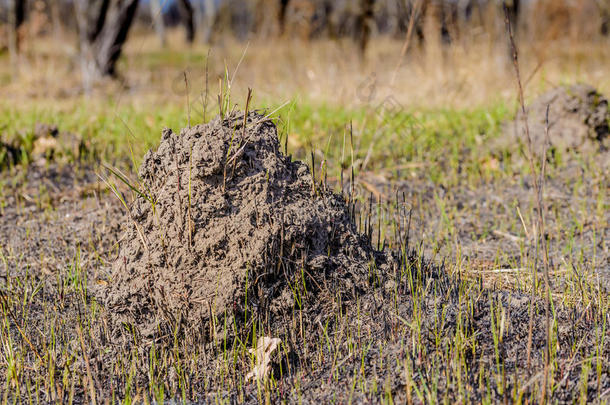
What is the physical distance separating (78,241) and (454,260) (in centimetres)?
171

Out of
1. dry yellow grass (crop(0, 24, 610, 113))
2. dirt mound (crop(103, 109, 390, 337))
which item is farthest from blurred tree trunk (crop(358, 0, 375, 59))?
dirt mound (crop(103, 109, 390, 337))

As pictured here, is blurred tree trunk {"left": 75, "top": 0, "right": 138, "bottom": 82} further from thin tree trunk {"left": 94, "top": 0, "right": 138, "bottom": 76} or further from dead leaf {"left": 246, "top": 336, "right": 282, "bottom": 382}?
dead leaf {"left": 246, "top": 336, "right": 282, "bottom": 382}

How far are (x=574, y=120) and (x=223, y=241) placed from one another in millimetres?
3079

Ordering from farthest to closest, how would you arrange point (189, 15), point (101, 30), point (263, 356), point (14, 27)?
1. point (189, 15)
2. point (14, 27)
3. point (101, 30)
4. point (263, 356)

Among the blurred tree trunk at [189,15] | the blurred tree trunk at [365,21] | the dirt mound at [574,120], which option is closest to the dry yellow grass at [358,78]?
the dirt mound at [574,120]

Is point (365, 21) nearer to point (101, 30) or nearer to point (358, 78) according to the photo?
point (358, 78)

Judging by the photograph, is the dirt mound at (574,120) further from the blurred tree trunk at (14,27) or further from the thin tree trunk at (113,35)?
the blurred tree trunk at (14,27)

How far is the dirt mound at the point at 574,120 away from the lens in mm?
3895

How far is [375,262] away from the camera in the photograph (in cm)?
201

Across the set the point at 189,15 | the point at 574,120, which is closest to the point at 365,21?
the point at 189,15

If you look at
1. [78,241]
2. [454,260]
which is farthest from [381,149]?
[78,241]

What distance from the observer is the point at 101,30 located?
8633 mm

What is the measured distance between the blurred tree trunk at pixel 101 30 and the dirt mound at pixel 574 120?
6107 mm

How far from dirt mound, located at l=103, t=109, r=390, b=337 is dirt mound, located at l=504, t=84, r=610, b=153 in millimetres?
2482
